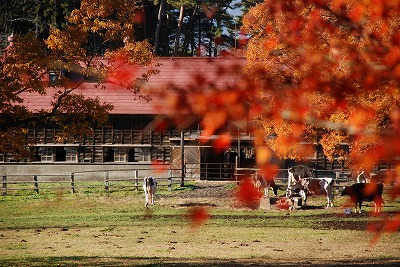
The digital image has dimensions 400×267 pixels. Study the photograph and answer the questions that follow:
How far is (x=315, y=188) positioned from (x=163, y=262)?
16.5 m

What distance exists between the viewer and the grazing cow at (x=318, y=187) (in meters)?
31.3

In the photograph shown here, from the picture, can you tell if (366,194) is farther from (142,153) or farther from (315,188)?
(142,153)

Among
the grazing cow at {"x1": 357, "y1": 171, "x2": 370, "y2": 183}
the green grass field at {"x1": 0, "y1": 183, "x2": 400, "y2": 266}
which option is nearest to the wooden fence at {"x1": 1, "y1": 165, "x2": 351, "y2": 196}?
the grazing cow at {"x1": 357, "y1": 171, "x2": 370, "y2": 183}

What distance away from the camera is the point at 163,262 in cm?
1745

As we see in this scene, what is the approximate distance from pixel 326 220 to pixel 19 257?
39.9ft

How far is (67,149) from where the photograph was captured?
4750cm

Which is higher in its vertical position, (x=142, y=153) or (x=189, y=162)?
(x=142, y=153)

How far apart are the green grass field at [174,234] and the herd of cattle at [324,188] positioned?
481mm

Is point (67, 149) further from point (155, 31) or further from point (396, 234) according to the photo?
point (396, 234)

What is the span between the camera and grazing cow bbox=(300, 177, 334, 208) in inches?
1231

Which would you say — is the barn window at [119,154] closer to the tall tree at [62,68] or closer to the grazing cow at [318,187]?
the grazing cow at [318,187]

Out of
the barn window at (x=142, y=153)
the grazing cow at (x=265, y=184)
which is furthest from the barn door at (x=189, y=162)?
the grazing cow at (x=265, y=184)

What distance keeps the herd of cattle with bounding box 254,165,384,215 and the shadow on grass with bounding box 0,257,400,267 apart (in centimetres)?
1110

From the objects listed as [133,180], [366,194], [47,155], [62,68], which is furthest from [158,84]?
[62,68]
